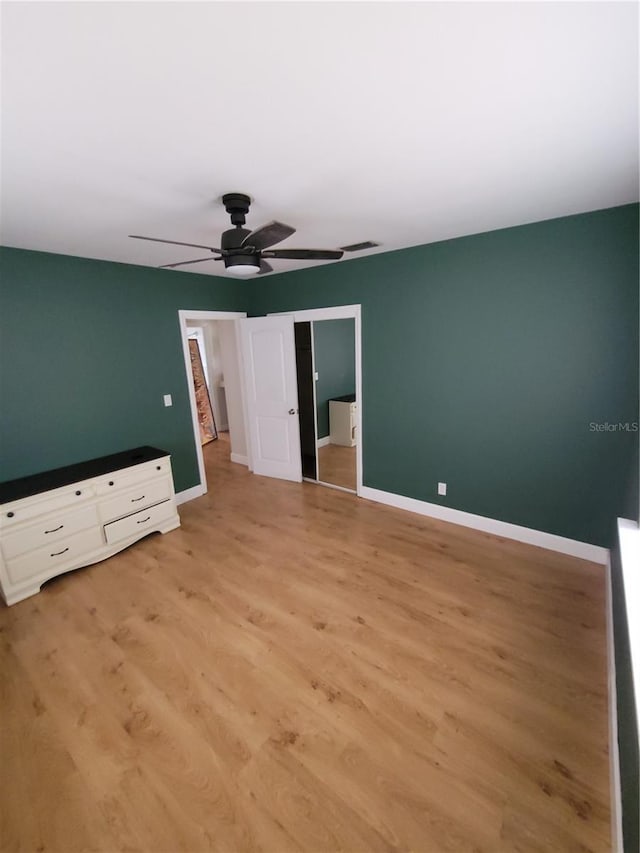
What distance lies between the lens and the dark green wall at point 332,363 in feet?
17.6

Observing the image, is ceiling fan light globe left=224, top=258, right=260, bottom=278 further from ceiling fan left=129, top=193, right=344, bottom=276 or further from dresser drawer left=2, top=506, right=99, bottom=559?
dresser drawer left=2, top=506, right=99, bottom=559

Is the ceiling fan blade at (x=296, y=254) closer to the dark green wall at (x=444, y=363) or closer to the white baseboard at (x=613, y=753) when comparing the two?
the dark green wall at (x=444, y=363)

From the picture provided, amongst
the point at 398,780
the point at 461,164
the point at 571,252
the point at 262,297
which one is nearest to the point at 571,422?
the point at 571,252

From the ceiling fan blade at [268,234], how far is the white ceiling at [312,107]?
0.84 ft

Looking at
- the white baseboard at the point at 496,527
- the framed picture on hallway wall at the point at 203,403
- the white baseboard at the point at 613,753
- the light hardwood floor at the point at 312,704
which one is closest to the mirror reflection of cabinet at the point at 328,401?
the white baseboard at the point at 496,527

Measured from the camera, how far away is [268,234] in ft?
5.30

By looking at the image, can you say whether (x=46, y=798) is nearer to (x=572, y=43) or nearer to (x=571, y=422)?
(x=572, y=43)

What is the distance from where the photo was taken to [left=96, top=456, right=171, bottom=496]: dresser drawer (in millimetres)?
2867

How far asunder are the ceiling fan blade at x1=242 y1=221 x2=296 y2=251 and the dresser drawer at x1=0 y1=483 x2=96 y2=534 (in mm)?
2303

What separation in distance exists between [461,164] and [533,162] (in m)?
0.33

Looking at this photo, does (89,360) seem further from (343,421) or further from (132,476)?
(343,421)

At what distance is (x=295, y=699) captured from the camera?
69.4 inches

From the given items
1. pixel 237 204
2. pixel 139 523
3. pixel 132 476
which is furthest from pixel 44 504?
pixel 237 204

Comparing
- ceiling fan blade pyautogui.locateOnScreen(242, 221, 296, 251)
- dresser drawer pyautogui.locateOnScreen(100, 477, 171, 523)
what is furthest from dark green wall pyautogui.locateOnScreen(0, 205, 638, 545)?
ceiling fan blade pyautogui.locateOnScreen(242, 221, 296, 251)
